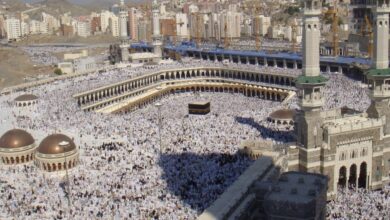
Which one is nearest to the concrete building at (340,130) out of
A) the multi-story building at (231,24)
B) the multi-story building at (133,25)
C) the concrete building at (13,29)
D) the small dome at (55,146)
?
the small dome at (55,146)

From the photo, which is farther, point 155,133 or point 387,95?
point 155,133

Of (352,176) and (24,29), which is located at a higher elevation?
(24,29)

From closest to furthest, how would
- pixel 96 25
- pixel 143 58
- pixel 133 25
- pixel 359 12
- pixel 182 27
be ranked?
pixel 143 58 < pixel 359 12 < pixel 133 25 < pixel 182 27 < pixel 96 25

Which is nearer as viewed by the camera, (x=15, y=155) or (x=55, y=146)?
(x=55, y=146)

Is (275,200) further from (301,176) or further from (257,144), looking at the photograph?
(257,144)

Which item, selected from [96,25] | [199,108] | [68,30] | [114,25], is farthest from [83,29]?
[199,108]

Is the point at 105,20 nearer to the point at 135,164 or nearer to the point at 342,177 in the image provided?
the point at 135,164

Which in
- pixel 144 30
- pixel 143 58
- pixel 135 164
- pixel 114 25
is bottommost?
pixel 135 164

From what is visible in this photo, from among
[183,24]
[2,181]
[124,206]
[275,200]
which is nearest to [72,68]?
[183,24]
